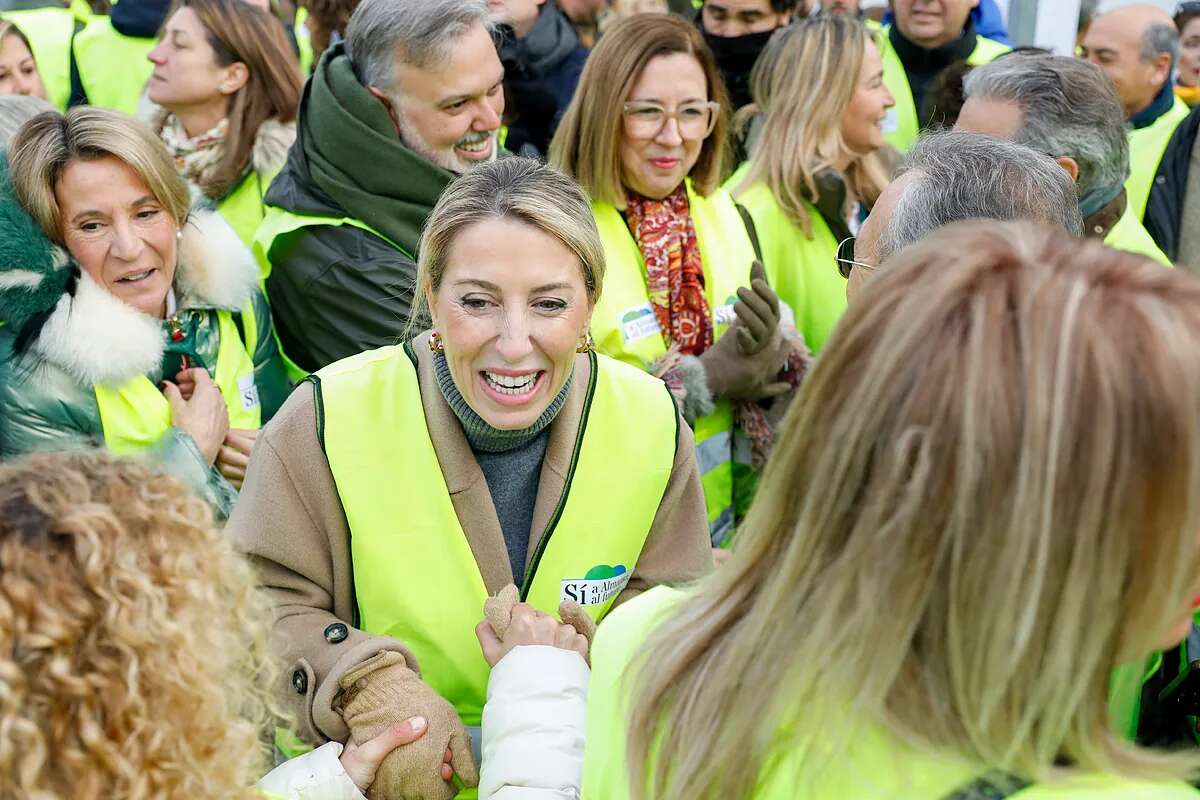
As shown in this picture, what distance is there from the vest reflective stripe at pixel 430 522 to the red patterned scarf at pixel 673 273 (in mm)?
1266

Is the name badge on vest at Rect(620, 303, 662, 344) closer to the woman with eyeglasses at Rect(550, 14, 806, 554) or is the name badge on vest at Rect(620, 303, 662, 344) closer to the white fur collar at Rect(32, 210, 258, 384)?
the woman with eyeglasses at Rect(550, 14, 806, 554)

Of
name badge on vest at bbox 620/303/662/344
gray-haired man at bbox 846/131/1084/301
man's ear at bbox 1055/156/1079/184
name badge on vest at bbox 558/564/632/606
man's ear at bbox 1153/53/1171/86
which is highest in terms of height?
gray-haired man at bbox 846/131/1084/301

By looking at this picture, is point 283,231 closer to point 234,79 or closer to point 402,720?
point 234,79

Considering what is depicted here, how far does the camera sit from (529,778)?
1952 millimetres

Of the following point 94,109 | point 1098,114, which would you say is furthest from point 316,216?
point 1098,114

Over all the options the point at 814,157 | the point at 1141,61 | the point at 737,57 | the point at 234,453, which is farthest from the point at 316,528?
the point at 1141,61

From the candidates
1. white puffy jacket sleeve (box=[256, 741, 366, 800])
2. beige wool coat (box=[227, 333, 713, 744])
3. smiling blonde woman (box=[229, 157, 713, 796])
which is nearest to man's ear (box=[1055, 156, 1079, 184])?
smiling blonde woman (box=[229, 157, 713, 796])

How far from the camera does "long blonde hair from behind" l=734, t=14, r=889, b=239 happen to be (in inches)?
173

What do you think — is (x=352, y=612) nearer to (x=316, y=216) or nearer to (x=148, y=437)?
(x=148, y=437)

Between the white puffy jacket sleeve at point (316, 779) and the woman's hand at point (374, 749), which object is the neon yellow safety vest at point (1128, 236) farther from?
the white puffy jacket sleeve at point (316, 779)

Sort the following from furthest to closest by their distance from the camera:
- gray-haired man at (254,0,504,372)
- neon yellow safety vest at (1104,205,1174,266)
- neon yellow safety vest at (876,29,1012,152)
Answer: neon yellow safety vest at (876,29,1012,152)
neon yellow safety vest at (1104,205,1174,266)
gray-haired man at (254,0,504,372)

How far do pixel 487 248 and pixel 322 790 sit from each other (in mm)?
1129

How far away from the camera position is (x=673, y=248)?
3896 mm

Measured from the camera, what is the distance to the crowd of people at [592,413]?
1.12 meters
